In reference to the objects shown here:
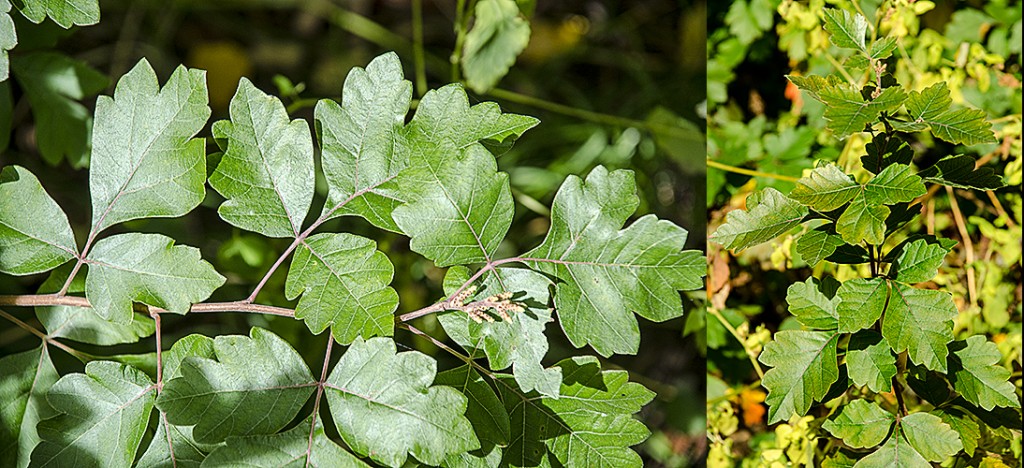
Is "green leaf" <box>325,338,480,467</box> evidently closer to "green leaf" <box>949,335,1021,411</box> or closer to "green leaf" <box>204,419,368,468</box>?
"green leaf" <box>204,419,368,468</box>

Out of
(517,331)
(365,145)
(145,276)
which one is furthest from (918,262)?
(145,276)

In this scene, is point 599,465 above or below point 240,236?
above

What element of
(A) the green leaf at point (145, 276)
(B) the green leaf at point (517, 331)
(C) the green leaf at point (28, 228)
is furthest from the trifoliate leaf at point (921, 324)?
(C) the green leaf at point (28, 228)

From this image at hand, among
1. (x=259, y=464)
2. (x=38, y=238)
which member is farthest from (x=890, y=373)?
(x=38, y=238)

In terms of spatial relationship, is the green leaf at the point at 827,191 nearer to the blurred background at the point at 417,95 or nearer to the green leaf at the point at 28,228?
the blurred background at the point at 417,95

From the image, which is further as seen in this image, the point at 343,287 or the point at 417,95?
the point at 417,95

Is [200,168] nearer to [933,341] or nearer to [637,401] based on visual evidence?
[637,401]

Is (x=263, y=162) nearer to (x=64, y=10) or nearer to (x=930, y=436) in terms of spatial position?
(x=64, y=10)
